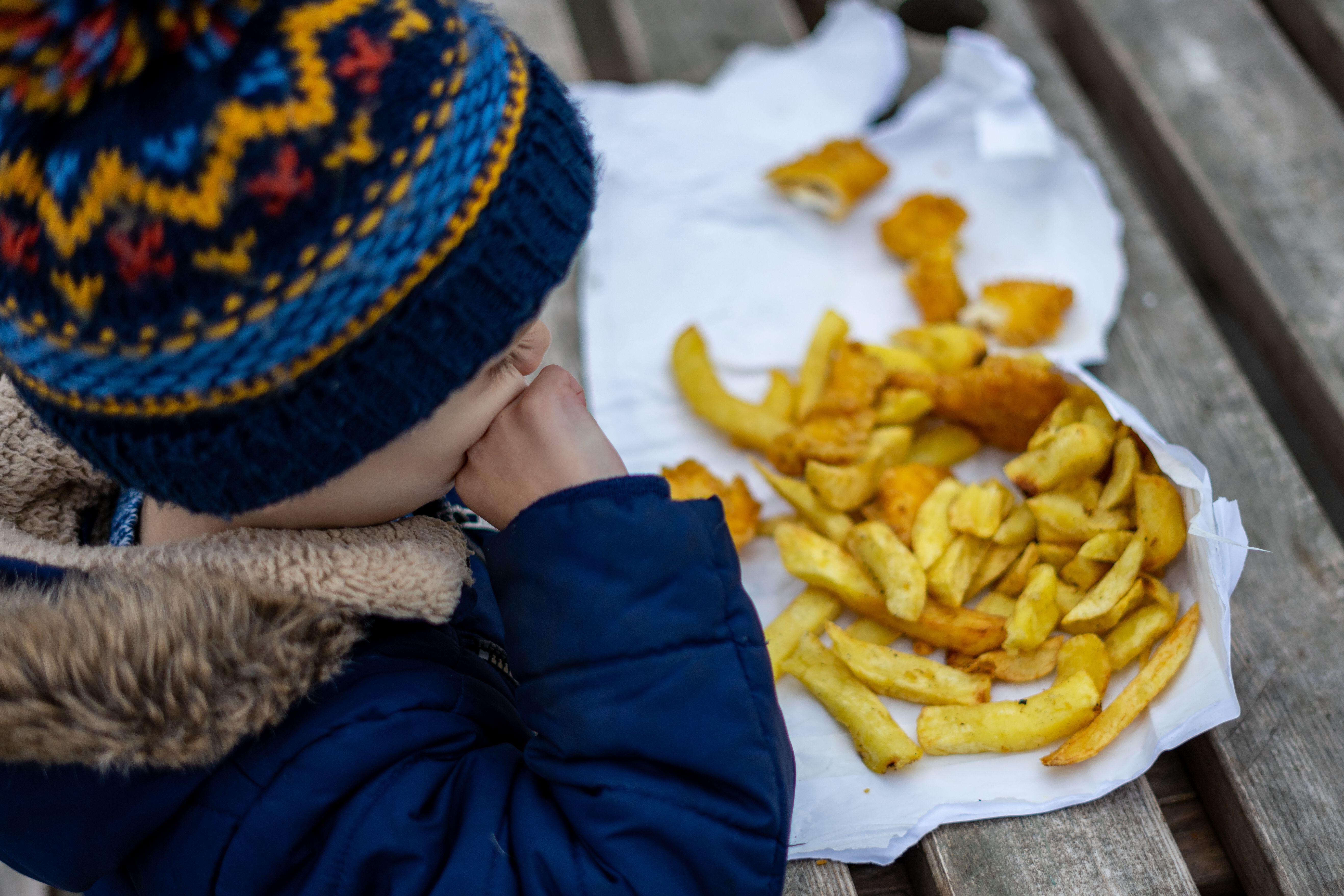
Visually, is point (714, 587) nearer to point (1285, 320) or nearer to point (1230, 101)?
point (1285, 320)

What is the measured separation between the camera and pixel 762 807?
86cm

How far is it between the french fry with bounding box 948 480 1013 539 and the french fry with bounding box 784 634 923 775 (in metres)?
0.23

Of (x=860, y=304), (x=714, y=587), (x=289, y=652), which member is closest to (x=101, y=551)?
(x=289, y=652)

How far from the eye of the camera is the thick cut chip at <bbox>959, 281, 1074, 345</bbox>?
147 centimetres

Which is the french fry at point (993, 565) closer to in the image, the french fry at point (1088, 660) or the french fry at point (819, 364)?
the french fry at point (1088, 660)

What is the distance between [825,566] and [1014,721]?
265 millimetres

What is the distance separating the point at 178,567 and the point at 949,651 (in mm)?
825

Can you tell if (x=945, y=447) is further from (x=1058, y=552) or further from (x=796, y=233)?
(x=796, y=233)

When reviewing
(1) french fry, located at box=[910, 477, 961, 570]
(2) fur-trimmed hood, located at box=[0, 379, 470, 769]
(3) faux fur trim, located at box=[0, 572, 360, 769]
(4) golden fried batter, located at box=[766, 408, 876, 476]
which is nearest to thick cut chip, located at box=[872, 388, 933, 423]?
(4) golden fried batter, located at box=[766, 408, 876, 476]

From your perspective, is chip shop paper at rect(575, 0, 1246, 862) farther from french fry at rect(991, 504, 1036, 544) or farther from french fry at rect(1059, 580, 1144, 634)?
french fry at rect(991, 504, 1036, 544)

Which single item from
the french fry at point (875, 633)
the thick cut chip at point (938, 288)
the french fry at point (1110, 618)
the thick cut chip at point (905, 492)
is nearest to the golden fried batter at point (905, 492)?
the thick cut chip at point (905, 492)

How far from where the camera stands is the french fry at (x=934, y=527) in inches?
45.6

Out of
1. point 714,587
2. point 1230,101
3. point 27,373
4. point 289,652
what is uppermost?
point 27,373

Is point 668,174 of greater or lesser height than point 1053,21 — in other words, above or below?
above
